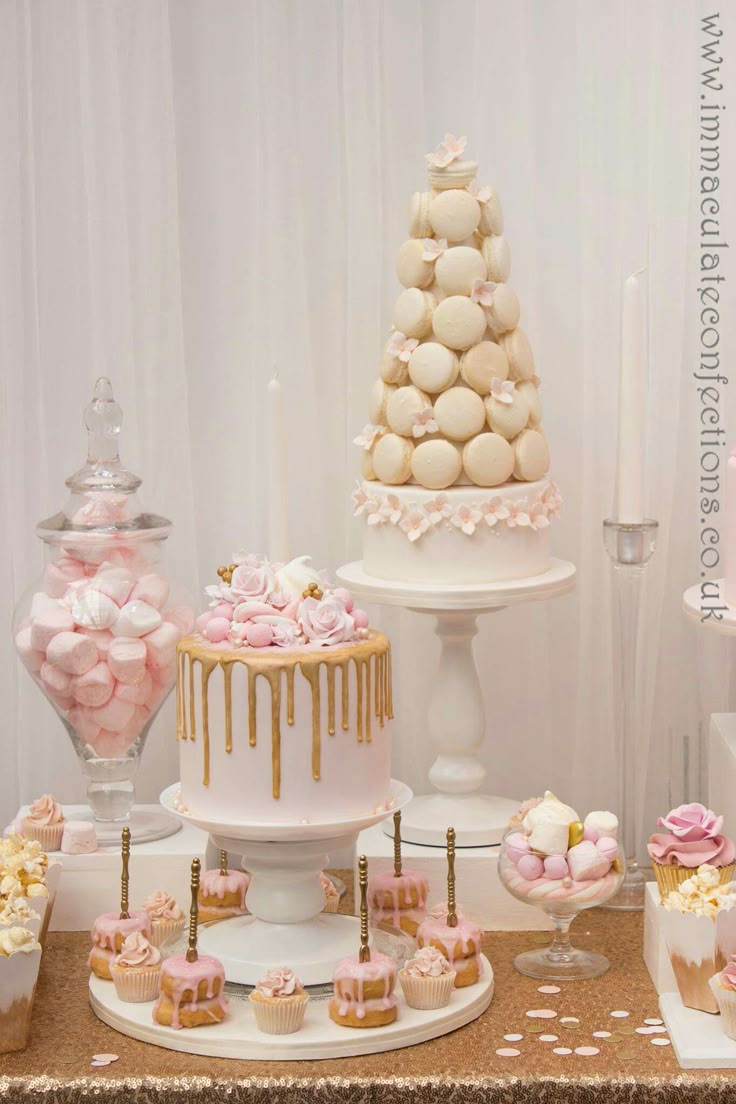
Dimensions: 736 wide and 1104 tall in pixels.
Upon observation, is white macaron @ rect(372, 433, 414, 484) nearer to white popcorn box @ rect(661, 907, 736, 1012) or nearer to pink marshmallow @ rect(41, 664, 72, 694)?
pink marshmallow @ rect(41, 664, 72, 694)

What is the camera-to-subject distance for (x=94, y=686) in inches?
74.3

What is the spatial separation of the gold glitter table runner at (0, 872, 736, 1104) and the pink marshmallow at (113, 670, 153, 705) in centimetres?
37

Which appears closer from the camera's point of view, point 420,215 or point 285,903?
point 285,903

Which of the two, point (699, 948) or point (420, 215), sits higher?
point (420, 215)

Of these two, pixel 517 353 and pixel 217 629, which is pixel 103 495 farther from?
pixel 517 353

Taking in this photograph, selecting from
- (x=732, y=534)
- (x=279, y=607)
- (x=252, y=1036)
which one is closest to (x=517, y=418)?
(x=732, y=534)

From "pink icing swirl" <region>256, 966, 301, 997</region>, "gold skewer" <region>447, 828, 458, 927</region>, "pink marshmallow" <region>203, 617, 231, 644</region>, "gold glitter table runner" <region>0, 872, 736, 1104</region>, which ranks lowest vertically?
"gold glitter table runner" <region>0, 872, 736, 1104</region>

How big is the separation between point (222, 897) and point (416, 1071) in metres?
0.43

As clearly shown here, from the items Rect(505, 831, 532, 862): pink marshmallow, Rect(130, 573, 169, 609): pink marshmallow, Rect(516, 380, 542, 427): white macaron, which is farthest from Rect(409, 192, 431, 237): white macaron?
Rect(505, 831, 532, 862): pink marshmallow

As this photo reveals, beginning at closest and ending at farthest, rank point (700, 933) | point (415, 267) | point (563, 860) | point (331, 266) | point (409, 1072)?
point (409, 1072)
point (700, 933)
point (563, 860)
point (415, 267)
point (331, 266)

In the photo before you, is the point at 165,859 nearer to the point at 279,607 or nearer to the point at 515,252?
the point at 279,607

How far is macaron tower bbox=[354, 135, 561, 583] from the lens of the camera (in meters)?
1.91

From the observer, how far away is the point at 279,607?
5.59ft

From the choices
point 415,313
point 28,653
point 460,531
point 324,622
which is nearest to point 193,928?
point 324,622
